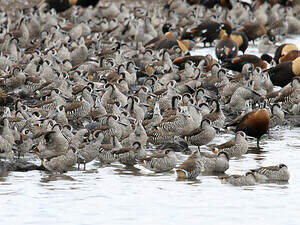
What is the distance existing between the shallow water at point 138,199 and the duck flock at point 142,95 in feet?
1.13

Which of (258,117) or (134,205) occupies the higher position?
(258,117)

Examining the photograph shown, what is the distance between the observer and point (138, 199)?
10750mm

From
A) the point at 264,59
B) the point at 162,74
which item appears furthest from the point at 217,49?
the point at 162,74

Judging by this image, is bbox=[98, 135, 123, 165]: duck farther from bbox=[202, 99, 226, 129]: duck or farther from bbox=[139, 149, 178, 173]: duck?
bbox=[202, 99, 226, 129]: duck

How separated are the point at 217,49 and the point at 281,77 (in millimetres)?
3763

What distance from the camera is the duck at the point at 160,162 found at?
12.7 metres

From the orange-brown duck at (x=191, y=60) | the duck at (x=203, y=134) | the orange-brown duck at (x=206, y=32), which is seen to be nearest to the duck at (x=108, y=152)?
the duck at (x=203, y=134)

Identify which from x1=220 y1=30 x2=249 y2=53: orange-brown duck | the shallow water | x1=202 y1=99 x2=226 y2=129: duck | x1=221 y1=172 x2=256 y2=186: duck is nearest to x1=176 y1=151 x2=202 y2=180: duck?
the shallow water

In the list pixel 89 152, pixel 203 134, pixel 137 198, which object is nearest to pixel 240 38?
pixel 203 134

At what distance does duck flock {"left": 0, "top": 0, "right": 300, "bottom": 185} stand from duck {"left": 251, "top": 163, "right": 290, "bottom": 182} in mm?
16

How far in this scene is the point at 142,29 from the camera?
26.8m

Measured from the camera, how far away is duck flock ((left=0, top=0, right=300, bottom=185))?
13.1 meters

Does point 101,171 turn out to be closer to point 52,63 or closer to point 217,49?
point 52,63

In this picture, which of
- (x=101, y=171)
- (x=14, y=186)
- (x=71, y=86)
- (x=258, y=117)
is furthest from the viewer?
(x=71, y=86)
